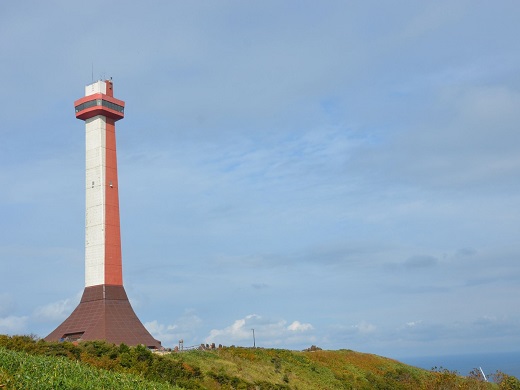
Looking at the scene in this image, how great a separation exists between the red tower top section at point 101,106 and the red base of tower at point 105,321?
17.0 metres

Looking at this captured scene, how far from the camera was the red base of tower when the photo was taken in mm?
53562

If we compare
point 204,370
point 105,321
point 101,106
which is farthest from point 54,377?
point 101,106

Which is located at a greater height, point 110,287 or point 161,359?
point 110,287

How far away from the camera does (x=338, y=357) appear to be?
66.0 m

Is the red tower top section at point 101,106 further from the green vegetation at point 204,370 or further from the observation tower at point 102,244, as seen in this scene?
the green vegetation at point 204,370

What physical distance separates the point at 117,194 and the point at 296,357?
2381cm

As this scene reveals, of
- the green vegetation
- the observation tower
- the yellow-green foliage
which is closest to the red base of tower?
Answer: the observation tower

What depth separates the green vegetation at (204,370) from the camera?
26745mm

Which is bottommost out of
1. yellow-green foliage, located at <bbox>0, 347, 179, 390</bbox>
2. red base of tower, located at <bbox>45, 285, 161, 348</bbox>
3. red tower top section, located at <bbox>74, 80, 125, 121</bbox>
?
yellow-green foliage, located at <bbox>0, 347, 179, 390</bbox>

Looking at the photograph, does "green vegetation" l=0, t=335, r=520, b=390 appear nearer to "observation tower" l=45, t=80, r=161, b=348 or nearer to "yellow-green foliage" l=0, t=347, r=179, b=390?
"yellow-green foliage" l=0, t=347, r=179, b=390

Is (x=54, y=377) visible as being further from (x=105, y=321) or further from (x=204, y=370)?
(x=105, y=321)

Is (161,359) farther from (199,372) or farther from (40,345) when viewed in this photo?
(40,345)

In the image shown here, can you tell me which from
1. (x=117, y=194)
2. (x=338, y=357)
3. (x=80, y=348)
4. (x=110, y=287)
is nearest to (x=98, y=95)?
(x=117, y=194)

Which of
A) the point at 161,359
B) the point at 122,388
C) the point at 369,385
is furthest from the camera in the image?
the point at 369,385
